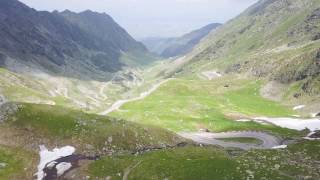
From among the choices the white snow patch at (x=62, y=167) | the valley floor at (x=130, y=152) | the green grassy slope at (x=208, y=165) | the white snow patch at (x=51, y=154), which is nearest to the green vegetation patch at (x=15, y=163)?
the valley floor at (x=130, y=152)

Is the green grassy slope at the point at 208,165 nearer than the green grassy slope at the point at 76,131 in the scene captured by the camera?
Yes

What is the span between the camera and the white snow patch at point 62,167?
90887mm

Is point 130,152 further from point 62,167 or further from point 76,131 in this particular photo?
point 76,131

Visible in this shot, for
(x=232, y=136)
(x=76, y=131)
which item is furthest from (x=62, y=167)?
(x=232, y=136)

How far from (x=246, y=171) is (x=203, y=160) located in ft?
31.9

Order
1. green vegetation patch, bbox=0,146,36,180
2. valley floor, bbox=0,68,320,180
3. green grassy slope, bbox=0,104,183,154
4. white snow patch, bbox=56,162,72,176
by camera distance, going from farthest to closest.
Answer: green grassy slope, bbox=0,104,183,154 < green vegetation patch, bbox=0,146,36,180 < white snow patch, bbox=56,162,72,176 < valley floor, bbox=0,68,320,180

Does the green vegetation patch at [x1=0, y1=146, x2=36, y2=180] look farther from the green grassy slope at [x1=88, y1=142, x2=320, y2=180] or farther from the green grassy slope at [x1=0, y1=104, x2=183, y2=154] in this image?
the green grassy slope at [x1=88, y1=142, x2=320, y2=180]

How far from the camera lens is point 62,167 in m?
92.8

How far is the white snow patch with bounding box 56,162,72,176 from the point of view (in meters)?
90.9

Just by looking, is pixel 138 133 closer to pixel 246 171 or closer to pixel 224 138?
pixel 246 171

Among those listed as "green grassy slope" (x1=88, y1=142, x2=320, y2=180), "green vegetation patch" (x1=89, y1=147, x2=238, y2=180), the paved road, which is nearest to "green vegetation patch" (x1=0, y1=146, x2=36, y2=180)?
"green grassy slope" (x1=88, y1=142, x2=320, y2=180)

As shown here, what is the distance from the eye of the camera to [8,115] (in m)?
113

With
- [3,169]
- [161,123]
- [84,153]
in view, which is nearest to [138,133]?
[84,153]

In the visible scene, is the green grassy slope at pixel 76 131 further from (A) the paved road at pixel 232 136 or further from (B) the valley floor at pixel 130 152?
(A) the paved road at pixel 232 136
